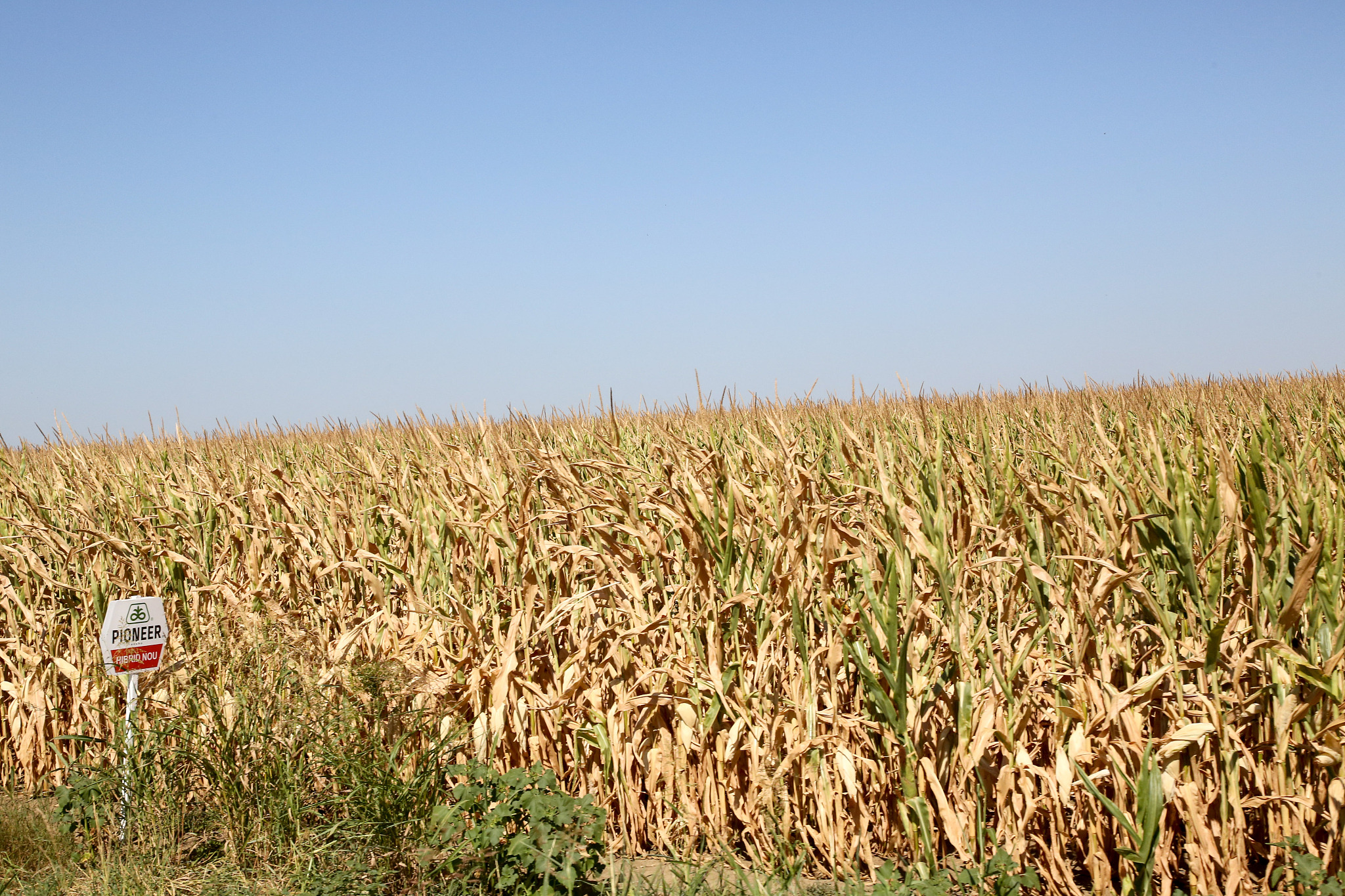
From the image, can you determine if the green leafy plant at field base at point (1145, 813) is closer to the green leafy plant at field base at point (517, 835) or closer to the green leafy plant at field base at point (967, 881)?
the green leafy plant at field base at point (967, 881)

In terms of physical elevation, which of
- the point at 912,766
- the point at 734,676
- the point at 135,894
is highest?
the point at 734,676

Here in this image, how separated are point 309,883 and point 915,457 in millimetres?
2889

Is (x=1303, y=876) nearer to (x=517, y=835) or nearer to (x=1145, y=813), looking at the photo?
(x=1145, y=813)

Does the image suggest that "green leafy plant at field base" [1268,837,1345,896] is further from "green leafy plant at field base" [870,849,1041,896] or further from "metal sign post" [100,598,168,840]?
"metal sign post" [100,598,168,840]

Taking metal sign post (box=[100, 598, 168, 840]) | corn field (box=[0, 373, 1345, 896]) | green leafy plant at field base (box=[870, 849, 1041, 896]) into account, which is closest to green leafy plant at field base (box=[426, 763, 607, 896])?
corn field (box=[0, 373, 1345, 896])

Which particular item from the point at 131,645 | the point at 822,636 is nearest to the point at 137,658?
the point at 131,645

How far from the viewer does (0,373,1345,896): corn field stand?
2.45m

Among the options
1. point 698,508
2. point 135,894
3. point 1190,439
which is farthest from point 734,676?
point 1190,439

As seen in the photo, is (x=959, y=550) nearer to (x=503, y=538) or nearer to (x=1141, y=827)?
(x=1141, y=827)

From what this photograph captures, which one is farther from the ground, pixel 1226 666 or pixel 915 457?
pixel 915 457

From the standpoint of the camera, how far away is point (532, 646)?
320 centimetres

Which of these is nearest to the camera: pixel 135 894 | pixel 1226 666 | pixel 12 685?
pixel 1226 666

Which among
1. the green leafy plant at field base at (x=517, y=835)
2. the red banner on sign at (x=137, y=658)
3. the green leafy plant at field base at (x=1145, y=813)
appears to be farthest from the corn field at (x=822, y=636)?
the green leafy plant at field base at (x=517, y=835)

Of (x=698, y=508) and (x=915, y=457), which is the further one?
(x=915, y=457)
